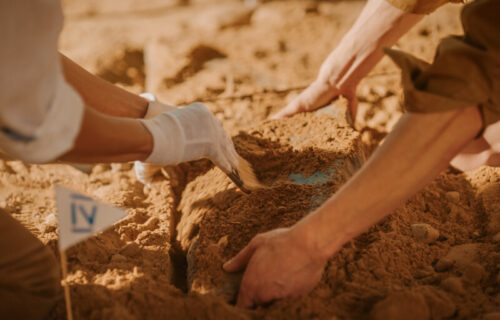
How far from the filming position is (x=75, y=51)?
279 centimetres

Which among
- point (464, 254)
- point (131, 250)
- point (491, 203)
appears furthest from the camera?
point (491, 203)

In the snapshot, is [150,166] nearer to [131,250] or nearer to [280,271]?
[131,250]

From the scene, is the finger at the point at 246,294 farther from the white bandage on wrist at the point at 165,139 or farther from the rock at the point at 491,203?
the rock at the point at 491,203

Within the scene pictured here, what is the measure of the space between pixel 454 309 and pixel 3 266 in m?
1.10

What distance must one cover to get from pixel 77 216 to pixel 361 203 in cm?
66

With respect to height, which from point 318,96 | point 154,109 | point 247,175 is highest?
point 154,109

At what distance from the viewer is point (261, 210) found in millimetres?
1260

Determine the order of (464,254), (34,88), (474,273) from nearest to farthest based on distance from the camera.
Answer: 1. (34,88)
2. (474,273)
3. (464,254)

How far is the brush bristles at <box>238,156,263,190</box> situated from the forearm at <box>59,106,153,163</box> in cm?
40

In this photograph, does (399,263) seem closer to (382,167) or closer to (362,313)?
(362,313)

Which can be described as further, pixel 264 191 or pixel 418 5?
pixel 418 5

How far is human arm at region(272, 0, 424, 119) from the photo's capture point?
1.63 m

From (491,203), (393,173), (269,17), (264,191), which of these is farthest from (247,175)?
(269,17)

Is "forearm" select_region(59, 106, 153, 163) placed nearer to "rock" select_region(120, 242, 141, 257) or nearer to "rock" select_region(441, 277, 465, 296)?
"rock" select_region(120, 242, 141, 257)
